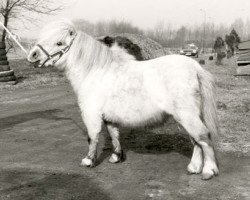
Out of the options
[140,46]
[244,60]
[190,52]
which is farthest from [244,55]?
[190,52]

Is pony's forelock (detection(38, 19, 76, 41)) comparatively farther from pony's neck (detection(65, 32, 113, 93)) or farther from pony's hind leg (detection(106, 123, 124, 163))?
pony's hind leg (detection(106, 123, 124, 163))

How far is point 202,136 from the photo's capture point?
520cm

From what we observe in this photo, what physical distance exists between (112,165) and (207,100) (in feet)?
Answer: 6.03

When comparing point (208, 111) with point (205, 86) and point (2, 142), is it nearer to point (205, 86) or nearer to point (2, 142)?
point (205, 86)

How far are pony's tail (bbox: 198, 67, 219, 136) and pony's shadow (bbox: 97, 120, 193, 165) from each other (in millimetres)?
1166

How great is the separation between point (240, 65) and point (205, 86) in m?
19.2

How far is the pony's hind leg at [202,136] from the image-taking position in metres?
5.12

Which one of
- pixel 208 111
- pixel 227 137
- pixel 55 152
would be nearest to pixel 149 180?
pixel 208 111

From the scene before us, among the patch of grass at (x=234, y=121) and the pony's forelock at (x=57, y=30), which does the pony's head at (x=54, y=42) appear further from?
the patch of grass at (x=234, y=121)

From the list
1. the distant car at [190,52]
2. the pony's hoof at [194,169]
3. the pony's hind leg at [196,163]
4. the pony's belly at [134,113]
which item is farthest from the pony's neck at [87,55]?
the distant car at [190,52]

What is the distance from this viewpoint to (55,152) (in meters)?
6.76

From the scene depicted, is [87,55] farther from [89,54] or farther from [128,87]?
[128,87]

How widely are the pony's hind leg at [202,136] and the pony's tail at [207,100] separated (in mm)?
173

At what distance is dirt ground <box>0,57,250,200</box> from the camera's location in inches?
190
